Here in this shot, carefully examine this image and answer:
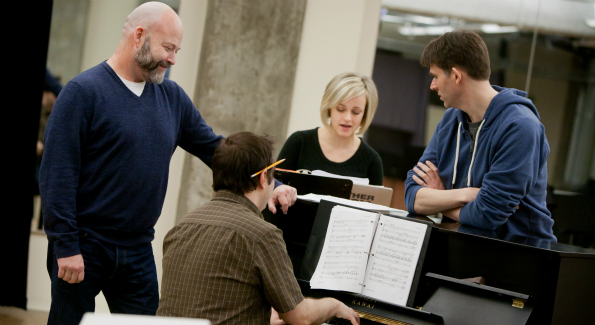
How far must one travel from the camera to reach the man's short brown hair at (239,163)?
194 cm

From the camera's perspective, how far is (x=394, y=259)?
2104mm

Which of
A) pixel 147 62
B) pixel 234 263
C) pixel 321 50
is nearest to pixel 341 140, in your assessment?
pixel 321 50

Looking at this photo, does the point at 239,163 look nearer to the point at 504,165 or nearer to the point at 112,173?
the point at 112,173

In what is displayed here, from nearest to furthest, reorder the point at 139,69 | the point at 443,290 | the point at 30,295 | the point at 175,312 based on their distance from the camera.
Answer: the point at 175,312 → the point at 443,290 → the point at 139,69 → the point at 30,295

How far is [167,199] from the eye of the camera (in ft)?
14.0

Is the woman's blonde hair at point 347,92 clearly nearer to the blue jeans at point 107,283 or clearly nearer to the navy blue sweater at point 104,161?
the navy blue sweater at point 104,161

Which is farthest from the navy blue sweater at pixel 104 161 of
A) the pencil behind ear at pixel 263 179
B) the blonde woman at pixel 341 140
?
the blonde woman at pixel 341 140

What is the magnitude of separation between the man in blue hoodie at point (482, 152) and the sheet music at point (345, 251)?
0.92 ft

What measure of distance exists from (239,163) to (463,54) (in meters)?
0.89

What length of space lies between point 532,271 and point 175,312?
1120 mm

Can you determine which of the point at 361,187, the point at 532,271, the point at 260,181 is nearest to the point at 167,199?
the point at 361,187

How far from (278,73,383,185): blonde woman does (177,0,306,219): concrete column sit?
2.70 ft

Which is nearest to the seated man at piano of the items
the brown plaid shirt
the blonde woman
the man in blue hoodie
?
the brown plaid shirt

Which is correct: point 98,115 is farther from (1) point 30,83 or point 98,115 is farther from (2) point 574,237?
(2) point 574,237
